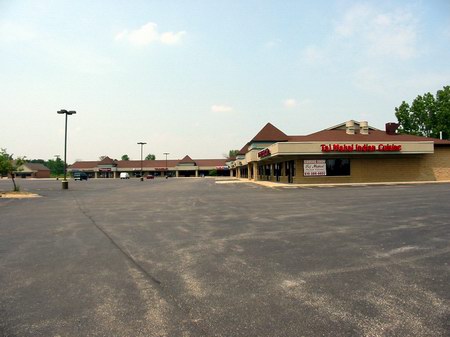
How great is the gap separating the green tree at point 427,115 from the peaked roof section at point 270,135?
32.9m

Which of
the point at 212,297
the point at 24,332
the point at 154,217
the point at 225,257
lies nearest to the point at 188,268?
the point at 225,257

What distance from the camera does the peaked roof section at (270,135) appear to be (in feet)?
194

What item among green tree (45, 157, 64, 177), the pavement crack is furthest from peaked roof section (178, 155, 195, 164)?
the pavement crack

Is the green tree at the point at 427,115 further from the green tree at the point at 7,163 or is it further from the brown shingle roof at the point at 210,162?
the green tree at the point at 7,163

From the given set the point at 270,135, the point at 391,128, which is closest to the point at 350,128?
the point at 391,128

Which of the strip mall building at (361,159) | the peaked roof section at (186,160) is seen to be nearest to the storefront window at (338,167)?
the strip mall building at (361,159)

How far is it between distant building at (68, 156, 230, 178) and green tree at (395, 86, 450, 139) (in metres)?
57.0

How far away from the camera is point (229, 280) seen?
17.0 ft

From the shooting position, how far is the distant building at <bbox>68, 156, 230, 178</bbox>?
11250cm

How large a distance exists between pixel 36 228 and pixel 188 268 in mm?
7160

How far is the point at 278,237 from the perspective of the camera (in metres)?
8.41

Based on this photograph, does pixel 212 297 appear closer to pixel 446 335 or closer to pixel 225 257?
pixel 225 257

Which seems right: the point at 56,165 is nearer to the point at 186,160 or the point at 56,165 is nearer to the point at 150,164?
the point at 150,164

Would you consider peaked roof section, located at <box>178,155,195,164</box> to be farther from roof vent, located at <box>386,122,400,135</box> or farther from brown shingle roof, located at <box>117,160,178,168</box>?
roof vent, located at <box>386,122,400,135</box>
